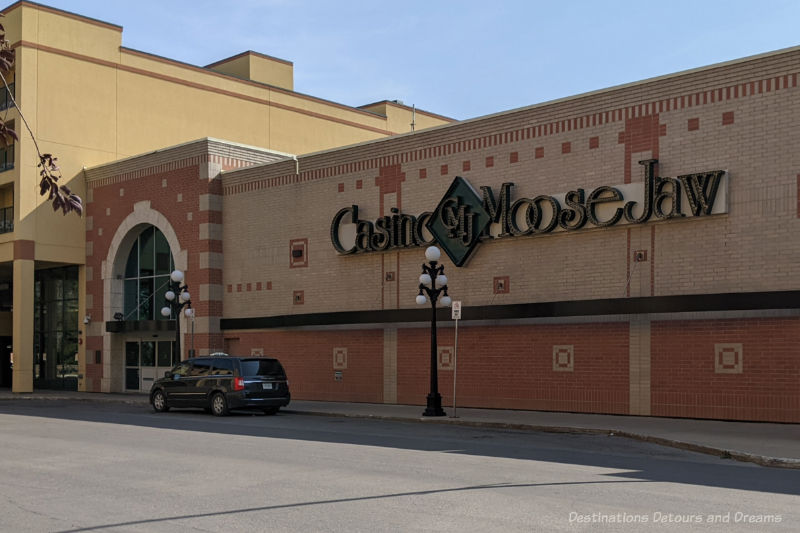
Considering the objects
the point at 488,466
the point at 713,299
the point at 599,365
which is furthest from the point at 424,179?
the point at 488,466

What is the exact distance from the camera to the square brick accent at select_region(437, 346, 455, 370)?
27.0 m

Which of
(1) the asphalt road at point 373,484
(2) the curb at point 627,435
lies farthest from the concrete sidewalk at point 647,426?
(1) the asphalt road at point 373,484

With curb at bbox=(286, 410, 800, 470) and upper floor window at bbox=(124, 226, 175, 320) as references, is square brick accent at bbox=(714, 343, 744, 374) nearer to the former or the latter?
curb at bbox=(286, 410, 800, 470)

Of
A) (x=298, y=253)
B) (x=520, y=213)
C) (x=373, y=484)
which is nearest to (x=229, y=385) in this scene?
(x=298, y=253)

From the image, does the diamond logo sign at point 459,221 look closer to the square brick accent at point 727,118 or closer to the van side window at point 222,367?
the van side window at point 222,367

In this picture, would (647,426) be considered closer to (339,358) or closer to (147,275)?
(339,358)

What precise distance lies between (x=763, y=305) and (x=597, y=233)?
185 inches

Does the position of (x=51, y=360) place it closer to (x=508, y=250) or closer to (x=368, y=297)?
(x=368, y=297)

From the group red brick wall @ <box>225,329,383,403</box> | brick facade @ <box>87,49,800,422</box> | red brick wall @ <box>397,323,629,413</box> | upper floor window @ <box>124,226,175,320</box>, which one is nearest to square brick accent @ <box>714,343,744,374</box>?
brick facade @ <box>87,49,800,422</box>

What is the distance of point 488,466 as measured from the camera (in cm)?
1349

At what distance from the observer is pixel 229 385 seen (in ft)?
81.8

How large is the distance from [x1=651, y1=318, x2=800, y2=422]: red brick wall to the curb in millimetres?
3490

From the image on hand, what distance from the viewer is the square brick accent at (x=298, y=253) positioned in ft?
103

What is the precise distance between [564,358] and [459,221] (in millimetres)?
5028
